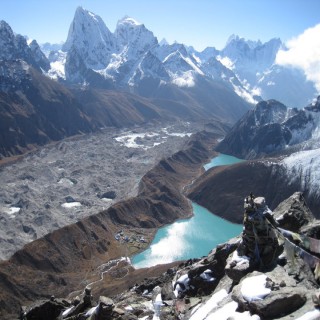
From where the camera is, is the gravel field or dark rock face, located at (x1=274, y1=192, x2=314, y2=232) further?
the gravel field

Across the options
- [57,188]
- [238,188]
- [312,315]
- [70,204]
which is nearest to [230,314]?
[312,315]

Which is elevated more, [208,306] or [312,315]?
[312,315]

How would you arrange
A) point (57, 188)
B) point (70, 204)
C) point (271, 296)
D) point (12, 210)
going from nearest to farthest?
point (271, 296) < point (12, 210) < point (70, 204) < point (57, 188)

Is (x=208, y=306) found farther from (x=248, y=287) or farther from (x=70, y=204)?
(x=70, y=204)

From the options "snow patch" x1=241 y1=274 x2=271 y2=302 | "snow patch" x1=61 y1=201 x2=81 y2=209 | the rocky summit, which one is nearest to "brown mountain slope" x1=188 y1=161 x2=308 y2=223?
"snow patch" x1=61 y1=201 x2=81 y2=209

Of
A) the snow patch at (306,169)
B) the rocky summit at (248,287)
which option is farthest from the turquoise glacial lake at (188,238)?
the rocky summit at (248,287)

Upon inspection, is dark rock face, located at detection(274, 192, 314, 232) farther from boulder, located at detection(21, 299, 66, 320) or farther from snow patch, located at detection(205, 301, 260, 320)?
boulder, located at detection(21, 299, 66, 320)

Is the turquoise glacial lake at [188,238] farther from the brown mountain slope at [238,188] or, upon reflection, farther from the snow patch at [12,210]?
the snow patch at [12,210]
